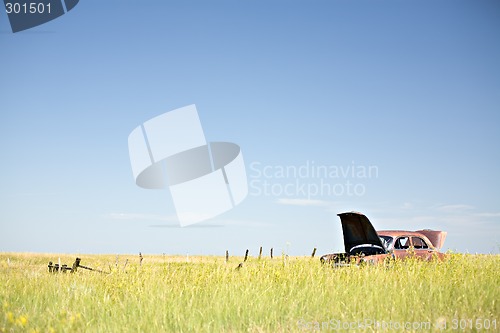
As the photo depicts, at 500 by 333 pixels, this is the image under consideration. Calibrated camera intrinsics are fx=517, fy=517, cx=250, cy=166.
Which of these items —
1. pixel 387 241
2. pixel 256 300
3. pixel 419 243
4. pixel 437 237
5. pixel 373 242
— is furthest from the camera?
pixel 437 237

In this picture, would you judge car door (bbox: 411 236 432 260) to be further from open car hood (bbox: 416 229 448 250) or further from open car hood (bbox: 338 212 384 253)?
open car hood (bbox: 338 212 384 253)

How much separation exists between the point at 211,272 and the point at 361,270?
11.3 feet

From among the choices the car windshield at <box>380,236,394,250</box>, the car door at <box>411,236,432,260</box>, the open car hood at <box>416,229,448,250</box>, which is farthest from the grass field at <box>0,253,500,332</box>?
the open car hood at <box>416,229,448,250</box>

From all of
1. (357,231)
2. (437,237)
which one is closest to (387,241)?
(357,231)

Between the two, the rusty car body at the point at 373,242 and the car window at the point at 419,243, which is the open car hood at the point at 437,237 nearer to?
the rusty car body at the point at 373,242

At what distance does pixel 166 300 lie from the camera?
9.08 metres

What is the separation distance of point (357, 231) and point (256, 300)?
6.74 metres

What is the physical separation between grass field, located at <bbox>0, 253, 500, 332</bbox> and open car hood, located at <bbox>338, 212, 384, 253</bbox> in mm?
1917

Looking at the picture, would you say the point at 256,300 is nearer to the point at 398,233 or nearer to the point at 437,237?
the point at 398,233

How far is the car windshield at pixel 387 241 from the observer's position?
15.3 metres

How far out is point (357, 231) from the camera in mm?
15109

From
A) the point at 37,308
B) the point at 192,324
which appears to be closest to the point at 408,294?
the point at 192,324

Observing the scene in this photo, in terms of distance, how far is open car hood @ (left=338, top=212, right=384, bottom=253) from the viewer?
14555 millimetres

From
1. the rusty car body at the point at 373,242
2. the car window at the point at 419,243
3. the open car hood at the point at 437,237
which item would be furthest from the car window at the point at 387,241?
the open car hood at the point at 437,237
